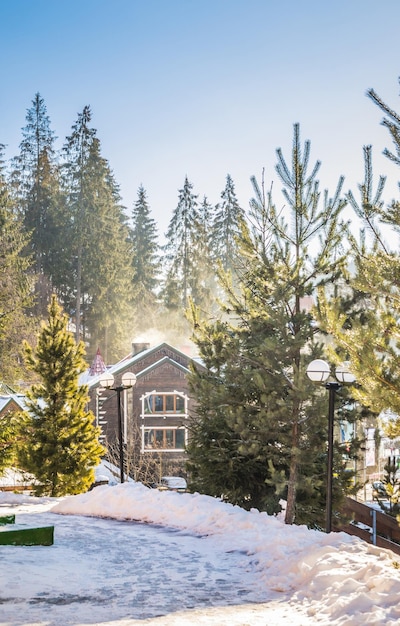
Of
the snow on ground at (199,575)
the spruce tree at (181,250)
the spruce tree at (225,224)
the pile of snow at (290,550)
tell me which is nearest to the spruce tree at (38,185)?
the spruce tree at (181,250)

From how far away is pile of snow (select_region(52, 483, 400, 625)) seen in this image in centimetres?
520

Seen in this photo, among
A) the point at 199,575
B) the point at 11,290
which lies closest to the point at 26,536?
the point at 199,575

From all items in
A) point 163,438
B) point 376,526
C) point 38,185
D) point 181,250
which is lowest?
point 163,438

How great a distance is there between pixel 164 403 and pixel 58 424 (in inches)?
565

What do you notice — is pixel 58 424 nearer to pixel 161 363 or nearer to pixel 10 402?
pixel 10 402

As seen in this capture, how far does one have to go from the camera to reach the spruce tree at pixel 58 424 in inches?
655

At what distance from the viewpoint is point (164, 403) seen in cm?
3102

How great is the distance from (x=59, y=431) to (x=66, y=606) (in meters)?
11.5

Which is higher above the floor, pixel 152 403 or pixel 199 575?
pixel 199 575

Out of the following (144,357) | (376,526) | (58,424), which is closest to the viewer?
(376,526)

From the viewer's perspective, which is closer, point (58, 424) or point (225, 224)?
point (58, 424)

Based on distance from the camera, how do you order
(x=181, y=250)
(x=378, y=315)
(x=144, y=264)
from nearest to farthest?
(x=378, y=315)
(x=181, y=250)
(x=144, y=264)

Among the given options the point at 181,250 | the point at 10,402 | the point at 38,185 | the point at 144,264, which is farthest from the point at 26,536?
the point at 144,264

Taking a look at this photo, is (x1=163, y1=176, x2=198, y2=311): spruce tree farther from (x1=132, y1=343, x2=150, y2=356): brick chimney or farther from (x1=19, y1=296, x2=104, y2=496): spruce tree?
(x1=19, y1=296, x2=104, y2=496): spruce tree
